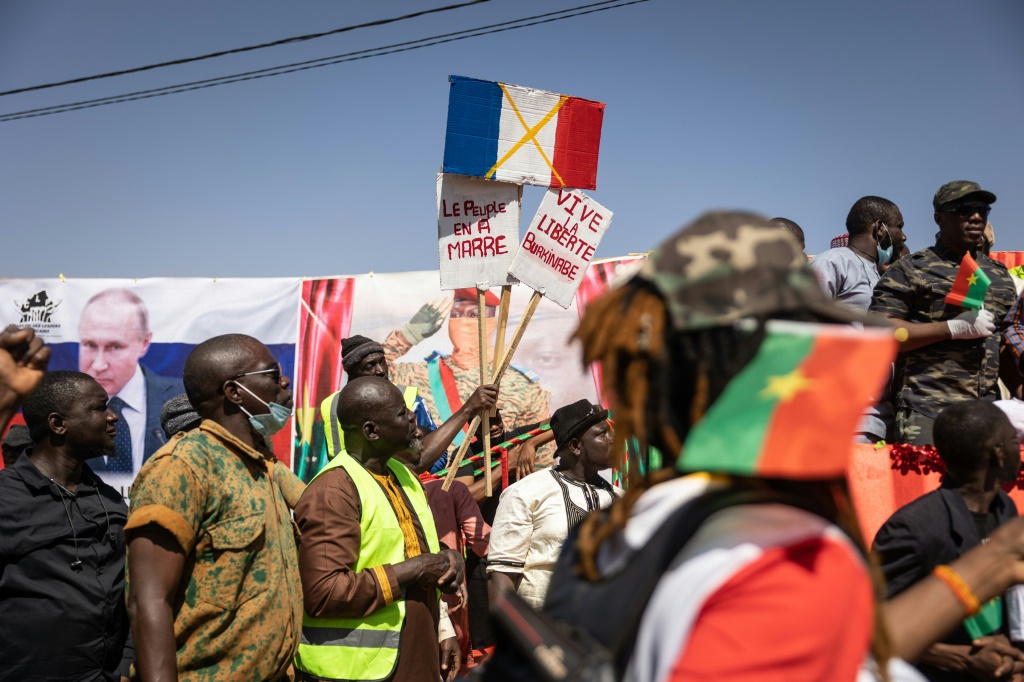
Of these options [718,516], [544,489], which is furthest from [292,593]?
[718,516]

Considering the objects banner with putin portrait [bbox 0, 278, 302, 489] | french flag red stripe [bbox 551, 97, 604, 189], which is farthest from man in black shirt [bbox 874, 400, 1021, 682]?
banner with putin portrait [bbox 0, 278, 302, 489]

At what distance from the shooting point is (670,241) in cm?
133

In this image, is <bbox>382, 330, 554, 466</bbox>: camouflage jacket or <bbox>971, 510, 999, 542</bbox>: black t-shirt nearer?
<bbox>971, 510, 999, 542</bbox>: black t-shirt

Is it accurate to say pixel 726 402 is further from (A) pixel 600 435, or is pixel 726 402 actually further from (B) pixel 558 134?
(B) pixel 558 134

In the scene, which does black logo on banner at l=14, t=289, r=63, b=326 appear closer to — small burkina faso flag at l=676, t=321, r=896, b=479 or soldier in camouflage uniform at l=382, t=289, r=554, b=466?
soldier in camouflage uniform at l=382, t=289, r=554, b=466

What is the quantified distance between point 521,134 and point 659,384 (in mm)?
4281

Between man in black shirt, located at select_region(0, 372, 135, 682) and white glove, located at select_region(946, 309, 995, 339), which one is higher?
white glove, located at select_region(946, 309, 995, 339)

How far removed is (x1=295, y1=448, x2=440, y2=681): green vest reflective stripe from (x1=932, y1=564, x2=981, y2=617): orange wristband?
2.38 metres

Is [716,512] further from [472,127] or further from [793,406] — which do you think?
[472,127]

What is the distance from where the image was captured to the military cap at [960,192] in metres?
4.54

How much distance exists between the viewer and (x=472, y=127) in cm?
527

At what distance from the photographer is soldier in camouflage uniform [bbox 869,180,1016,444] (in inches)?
176

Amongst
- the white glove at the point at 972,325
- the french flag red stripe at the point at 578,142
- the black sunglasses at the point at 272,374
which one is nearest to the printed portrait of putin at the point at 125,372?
the french flag red stripe at the point at 578,142

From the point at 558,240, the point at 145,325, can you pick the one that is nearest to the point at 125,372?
the point at 145,325
